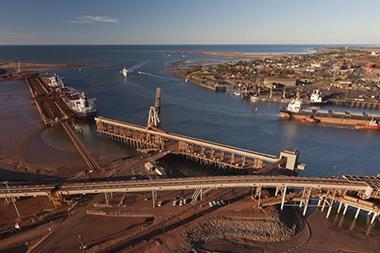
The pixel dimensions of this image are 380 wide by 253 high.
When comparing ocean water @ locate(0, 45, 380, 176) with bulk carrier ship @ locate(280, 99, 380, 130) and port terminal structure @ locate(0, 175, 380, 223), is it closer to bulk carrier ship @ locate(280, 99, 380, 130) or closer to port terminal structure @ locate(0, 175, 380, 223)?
bulk carrier ship @ locate(280, 99, 380, 130)

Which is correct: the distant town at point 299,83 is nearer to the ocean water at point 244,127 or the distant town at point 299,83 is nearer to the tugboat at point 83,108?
the ocean water at point 244,127

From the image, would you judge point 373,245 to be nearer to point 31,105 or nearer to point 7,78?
point 31,105

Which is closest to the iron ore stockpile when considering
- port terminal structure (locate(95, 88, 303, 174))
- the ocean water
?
port terminal structure (locate(95, 88, 303, 174))

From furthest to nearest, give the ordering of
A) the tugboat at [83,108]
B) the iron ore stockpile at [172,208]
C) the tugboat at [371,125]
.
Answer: the tugboat at [83,108] → the tugboat at [371,125] → the iron ore stockpile at [172,208]

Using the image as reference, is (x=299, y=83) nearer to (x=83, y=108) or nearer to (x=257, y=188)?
(x=83, y=108)

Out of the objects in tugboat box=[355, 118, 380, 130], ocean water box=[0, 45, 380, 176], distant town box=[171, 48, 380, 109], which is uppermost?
distant town box=[171, 48, 380, 109]

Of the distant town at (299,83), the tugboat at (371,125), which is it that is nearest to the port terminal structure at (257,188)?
the tugboat at (371,125)
